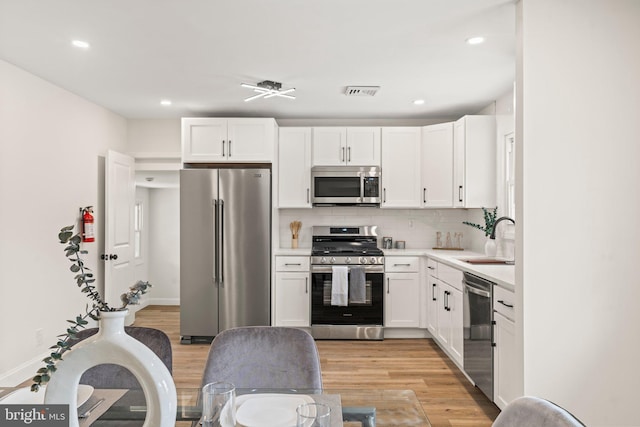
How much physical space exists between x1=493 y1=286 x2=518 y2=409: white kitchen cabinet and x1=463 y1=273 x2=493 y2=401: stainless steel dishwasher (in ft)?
0.20

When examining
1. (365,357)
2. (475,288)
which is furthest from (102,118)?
(475,288)

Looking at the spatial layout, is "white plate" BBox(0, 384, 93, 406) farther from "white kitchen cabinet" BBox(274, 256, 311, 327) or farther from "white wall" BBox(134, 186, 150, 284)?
"white wall" BBox(134, 186, 150, 284)

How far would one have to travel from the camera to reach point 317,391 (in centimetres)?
150

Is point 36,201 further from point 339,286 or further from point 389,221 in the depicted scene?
point 389,221

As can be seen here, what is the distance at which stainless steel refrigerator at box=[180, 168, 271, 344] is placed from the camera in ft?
15.2

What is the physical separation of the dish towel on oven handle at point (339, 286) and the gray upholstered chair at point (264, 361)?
293 centimetres

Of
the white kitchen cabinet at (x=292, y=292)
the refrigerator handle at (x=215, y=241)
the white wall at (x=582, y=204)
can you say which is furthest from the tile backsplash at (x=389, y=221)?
the white wall at (x=582, y=204)

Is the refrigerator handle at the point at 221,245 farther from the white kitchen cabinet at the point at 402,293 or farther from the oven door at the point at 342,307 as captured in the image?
the white kitchen cabinet at the point at 402,293

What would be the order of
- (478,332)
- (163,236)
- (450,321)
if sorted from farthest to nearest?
(163,236) < (450,321) < (478,332)

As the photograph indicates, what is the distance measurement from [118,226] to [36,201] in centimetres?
123

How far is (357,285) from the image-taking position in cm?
468

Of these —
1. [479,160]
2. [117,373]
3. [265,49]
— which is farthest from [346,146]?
[117,373]

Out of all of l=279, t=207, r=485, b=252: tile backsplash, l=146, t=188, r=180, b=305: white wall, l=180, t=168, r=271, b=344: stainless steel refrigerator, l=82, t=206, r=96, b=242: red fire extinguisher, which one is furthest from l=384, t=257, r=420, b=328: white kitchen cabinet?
l=146, t=188, r=180, b=305: white wall

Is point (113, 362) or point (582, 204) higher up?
point (582, 204)
